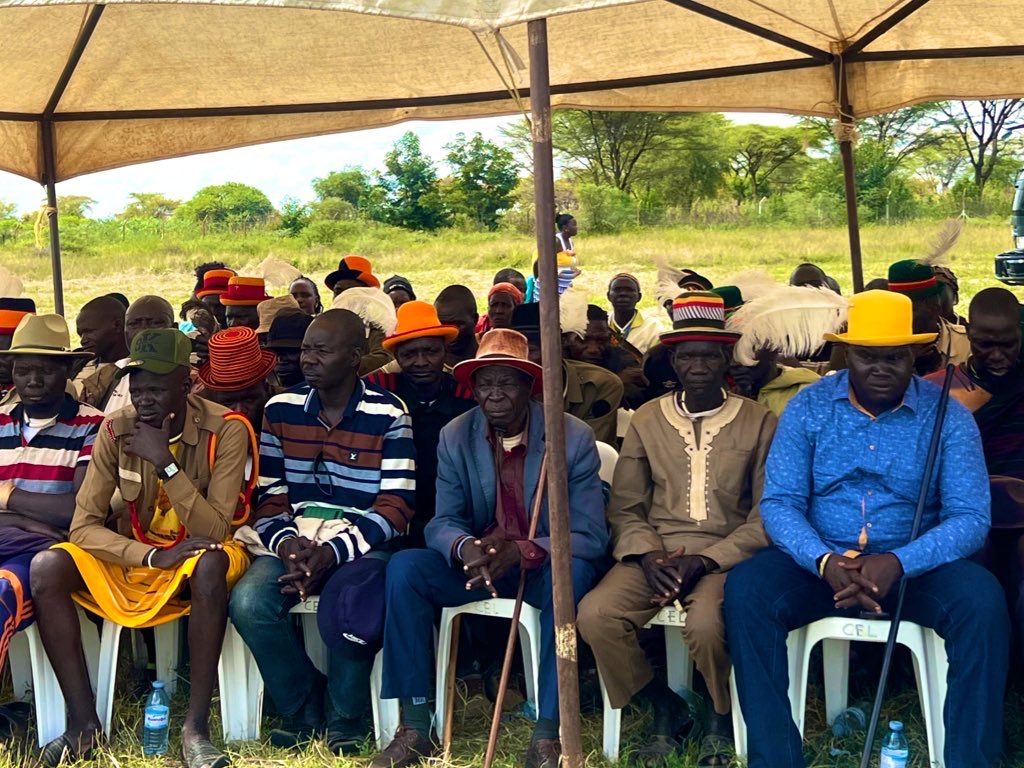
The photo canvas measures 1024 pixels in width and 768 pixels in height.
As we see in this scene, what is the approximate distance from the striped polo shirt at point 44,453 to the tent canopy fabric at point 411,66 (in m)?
2.07

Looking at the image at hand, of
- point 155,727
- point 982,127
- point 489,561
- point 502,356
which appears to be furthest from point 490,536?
point 982,127

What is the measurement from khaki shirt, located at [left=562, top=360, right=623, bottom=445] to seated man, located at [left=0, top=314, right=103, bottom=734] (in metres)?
1.97

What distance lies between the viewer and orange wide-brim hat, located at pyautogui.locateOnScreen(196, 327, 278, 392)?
4.89 metres

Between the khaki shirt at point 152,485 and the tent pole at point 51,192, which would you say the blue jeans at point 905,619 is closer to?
the khaki shirt at point 152,485

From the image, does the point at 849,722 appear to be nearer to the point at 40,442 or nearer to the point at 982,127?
the point at 40,442

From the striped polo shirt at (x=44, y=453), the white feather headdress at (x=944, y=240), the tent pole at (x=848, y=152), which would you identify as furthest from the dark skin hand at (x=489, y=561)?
the tent pole at (x=848, y=152)

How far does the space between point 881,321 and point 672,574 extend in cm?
105

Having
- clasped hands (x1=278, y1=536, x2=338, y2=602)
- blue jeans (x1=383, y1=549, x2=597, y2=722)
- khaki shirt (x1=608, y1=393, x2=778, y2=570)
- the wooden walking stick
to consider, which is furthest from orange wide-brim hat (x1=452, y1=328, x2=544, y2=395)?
clasped hands (x1=278, y1=536, x2=338, y2=602)

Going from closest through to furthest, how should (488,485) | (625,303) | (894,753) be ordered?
(894,753)
(488,485)
(625,303)

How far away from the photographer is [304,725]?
13.8 feet

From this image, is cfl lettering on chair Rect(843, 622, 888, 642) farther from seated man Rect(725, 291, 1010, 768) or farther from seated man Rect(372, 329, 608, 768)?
seated man Rect(372, 329, 608, 768)

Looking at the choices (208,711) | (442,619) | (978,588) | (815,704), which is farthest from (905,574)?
(208,711)

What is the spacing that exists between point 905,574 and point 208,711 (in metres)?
2.34

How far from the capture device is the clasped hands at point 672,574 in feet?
12.6
